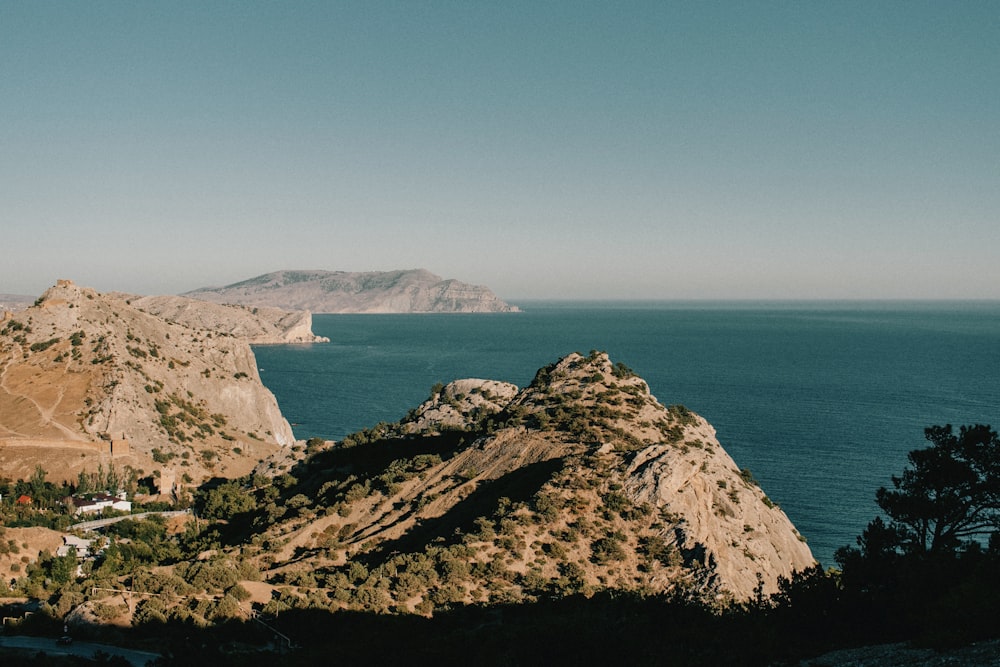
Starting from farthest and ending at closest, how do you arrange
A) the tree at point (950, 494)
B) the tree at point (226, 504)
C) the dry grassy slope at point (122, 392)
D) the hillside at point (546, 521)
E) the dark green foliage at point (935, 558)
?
the dry grassy slope at point (122, 392), the tree at point (226, 504), the hillside at point (546, 521), the tree at point (950, 494), the dark green foliage at point (935, 558)

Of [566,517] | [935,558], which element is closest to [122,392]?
[566,517]

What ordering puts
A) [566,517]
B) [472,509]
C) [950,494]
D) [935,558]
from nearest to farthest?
[935,558], [950,494], [566,517], [472,509]

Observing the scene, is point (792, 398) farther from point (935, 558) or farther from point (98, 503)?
point (98, 503)

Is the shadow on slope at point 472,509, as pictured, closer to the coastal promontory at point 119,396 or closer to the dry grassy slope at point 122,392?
the coastal promontory at point 119,396

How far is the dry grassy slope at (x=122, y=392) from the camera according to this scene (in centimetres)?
6731

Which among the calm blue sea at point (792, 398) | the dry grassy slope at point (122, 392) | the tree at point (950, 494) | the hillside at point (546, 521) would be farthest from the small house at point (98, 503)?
the tree at point (950, 494)

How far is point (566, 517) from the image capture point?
31.0m

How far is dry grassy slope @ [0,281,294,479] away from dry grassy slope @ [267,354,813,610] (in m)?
38.0

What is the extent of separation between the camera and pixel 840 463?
75.8 metres

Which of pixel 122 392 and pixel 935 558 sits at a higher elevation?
pixel 935 558

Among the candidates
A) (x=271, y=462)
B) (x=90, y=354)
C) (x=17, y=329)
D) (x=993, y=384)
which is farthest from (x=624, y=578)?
(x=993, y=384)

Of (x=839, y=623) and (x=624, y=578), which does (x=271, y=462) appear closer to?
(x=624, y=578)

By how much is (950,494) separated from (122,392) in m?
77.5

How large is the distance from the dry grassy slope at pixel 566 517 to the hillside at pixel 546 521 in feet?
0.25
